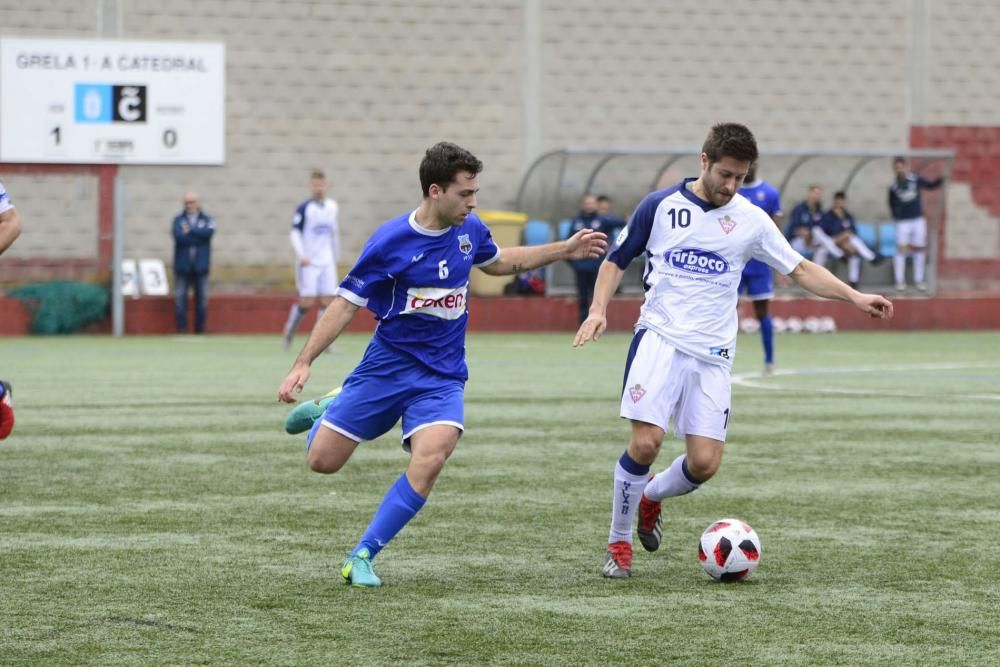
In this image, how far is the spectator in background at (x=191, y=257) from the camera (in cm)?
2622

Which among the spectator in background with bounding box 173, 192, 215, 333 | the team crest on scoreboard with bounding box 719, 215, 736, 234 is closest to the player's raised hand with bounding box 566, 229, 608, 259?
the team crest on scoreboard with bounding box 719, 215, 736, 234

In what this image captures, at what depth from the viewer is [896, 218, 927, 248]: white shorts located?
1158 inches

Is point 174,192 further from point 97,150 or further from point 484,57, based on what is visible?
point 484,57

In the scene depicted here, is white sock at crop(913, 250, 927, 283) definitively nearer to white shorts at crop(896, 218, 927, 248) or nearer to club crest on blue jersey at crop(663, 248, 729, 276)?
white shorts at crop(896, 218, 927, 248)

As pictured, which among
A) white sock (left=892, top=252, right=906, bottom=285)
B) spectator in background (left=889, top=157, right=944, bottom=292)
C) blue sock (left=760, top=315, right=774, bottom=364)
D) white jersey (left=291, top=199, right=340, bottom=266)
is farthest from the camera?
white sock (left=892, top=252, right=906, bottom=285)

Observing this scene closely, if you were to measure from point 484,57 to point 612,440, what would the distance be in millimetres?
19565

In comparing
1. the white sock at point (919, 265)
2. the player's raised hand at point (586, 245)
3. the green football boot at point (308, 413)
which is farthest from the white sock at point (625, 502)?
the white sock at point (919, 265)

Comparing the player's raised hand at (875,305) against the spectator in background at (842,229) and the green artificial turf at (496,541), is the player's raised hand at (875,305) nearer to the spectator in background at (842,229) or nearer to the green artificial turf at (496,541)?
the green artificial turf at (496,541)

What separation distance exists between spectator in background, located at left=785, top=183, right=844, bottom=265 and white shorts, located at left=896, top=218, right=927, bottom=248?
1377 mm

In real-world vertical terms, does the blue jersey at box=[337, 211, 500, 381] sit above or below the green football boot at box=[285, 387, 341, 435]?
above

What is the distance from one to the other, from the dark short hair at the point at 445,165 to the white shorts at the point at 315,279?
50.0 feet

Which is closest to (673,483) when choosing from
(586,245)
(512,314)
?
(586,245)

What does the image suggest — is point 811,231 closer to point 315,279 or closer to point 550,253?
point 315,279

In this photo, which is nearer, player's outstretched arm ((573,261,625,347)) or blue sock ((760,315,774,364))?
player's outstretched arm ((573,261,625,347))
